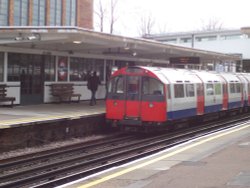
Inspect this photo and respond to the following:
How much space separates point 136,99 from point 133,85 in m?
0.60

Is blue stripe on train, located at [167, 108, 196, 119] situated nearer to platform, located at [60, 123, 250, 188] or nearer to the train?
the train

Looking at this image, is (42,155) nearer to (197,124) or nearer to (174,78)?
(174,78)

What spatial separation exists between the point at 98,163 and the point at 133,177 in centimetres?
402

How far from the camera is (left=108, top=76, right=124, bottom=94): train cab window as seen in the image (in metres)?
18.8

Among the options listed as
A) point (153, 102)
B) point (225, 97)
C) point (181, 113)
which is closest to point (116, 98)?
point (153, 102)

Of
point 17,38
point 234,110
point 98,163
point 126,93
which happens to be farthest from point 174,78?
point 234,110

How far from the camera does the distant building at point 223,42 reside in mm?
53531

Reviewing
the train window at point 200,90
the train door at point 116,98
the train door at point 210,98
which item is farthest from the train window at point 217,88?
the train door at point 116,98

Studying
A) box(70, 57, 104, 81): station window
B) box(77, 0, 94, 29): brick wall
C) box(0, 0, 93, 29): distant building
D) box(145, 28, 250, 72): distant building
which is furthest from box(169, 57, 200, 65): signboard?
box(77, 0, 94, 29): brick wall

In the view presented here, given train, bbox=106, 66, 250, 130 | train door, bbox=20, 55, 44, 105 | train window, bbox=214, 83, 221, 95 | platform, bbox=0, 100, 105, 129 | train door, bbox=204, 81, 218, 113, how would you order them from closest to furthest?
platform, bbox=0, 100, 105, 129, train, bbox=106, 66, 250, 130, train door, bbox=20, 55, 44, 105, train door, bbox=204, 81, 218, 113, train window, bbox=214, 83, 221, 95

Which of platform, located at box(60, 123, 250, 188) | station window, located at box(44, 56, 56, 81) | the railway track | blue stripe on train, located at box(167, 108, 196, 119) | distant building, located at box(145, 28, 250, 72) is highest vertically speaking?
distant building, located at box(145, 28, 250, 72)

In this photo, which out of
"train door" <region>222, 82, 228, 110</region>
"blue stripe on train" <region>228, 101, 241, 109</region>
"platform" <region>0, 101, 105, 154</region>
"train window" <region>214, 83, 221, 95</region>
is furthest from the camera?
"blue stripe on train" <region>228, 101, 241, 109</region>

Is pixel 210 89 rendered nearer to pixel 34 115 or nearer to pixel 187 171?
pixel 34 115

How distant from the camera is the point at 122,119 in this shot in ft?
60.4
